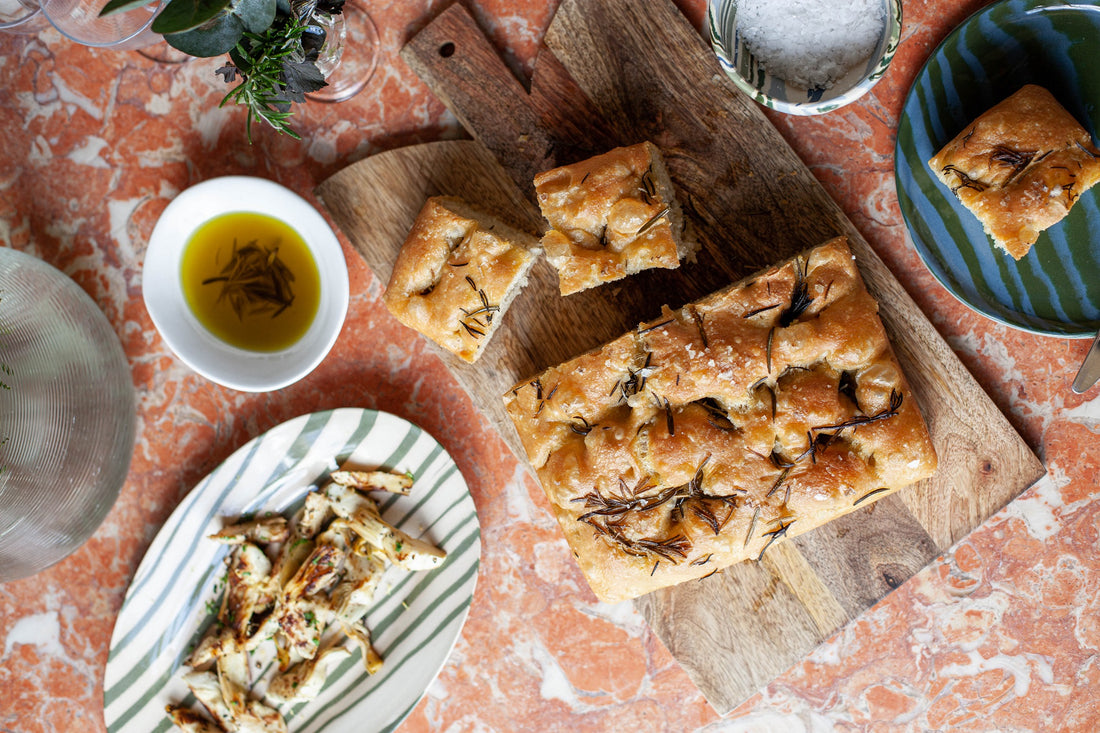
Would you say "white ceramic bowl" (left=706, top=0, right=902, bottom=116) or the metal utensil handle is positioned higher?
"white ceramic bowl" (left=706, top=0, right=902, bottom=116)

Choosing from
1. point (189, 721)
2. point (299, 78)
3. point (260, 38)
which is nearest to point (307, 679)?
point (189, 721)

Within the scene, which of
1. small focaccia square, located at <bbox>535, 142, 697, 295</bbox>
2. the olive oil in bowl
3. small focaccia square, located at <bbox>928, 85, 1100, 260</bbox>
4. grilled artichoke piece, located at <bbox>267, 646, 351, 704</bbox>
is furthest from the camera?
grilled artichoke piece, located at <bbox>267, 646, 351, 704</bbox>

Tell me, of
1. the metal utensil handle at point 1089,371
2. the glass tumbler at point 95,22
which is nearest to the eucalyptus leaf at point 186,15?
the glass tumbler at point 95,22

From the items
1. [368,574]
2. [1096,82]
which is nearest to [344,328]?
[368,574]

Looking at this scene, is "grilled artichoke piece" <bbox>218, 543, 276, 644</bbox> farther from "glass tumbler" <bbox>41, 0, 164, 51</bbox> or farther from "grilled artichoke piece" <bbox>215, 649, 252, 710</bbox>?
"glass tumbler" <bbox>41, 0, 164, 51</bbox>

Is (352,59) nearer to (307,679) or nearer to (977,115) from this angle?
(977,115)

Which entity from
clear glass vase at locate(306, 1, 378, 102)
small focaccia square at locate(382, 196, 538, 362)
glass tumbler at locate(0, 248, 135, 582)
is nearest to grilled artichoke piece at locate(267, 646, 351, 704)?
glass tumbler at locate(0, 248, 135, 582)

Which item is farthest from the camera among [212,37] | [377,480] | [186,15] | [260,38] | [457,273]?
[377,480]

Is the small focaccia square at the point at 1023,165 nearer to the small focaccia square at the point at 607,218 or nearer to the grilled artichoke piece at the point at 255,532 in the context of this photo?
the small focaccia square at the point at 607,218
